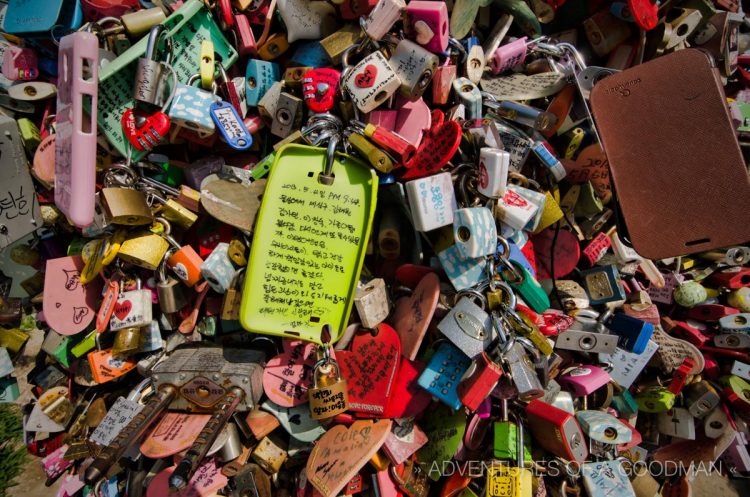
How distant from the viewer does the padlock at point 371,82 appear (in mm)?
1827

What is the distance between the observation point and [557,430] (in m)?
1.76

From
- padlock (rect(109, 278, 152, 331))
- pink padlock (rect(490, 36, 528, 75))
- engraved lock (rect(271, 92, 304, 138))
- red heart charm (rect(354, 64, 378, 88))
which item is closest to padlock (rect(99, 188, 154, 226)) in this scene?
padlock (rect(109, 278, 152, 331))

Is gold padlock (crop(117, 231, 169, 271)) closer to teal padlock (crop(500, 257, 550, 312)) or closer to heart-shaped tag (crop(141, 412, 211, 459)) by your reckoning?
heart-shaped tag (crop(141, 412, 211, 459))

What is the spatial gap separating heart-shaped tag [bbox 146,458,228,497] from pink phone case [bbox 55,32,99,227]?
3.54ft

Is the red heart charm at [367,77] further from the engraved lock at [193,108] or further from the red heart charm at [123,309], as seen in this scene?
the red heart charm at [123,309]

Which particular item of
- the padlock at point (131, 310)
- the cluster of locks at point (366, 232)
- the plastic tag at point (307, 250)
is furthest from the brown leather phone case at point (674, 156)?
the padlock at point (131, 310)

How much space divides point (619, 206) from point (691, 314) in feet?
3.90

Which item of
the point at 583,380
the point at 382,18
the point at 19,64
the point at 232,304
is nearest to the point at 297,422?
the point at 232,304

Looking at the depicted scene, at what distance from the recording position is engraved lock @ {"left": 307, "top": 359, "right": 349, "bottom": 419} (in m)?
1.69

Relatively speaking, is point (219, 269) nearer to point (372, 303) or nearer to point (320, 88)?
point (372, 303)

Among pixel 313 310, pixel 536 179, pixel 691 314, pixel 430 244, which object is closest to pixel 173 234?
pixel 313 310

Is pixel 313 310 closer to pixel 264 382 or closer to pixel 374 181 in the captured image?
pixel 264 382

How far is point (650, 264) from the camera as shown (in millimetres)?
2418

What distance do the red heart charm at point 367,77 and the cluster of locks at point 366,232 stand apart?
13 millimetres
